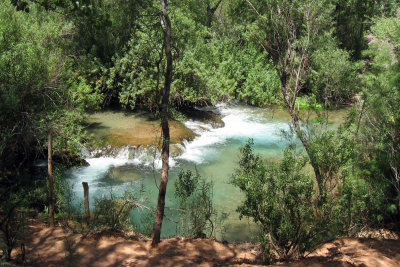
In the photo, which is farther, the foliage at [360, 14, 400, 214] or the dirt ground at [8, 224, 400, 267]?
the foliage at [360, 14, 400, 214]

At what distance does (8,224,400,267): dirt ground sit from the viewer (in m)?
7.27

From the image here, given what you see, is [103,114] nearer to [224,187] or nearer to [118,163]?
[118,163]

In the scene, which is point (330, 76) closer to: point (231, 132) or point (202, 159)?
point (202, 159)

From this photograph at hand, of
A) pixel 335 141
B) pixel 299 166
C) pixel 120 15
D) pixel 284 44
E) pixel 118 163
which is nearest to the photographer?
pixel 299 166

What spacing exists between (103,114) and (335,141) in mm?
14521

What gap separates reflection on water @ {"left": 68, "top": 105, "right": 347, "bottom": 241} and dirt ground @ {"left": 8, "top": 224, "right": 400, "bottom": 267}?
1369 mm

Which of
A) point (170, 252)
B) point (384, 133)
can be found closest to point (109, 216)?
point (170, 252)

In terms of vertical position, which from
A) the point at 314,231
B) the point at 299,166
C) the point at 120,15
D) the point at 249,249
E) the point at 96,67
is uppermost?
the point at 120,15

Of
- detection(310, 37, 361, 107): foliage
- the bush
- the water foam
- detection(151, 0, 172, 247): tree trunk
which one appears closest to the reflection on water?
the water foam

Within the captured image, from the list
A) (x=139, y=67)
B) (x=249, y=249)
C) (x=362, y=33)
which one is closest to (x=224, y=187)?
(x=249, y=249)

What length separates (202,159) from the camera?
15234mm

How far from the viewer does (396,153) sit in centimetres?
898

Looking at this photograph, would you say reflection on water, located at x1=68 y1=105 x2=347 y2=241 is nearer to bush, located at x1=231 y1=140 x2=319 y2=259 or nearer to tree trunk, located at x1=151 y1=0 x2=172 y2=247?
tree trunk, located at x1=151 y1=0 x2=172 y2=247

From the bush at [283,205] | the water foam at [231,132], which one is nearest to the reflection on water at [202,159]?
the water foam at [231,132]
